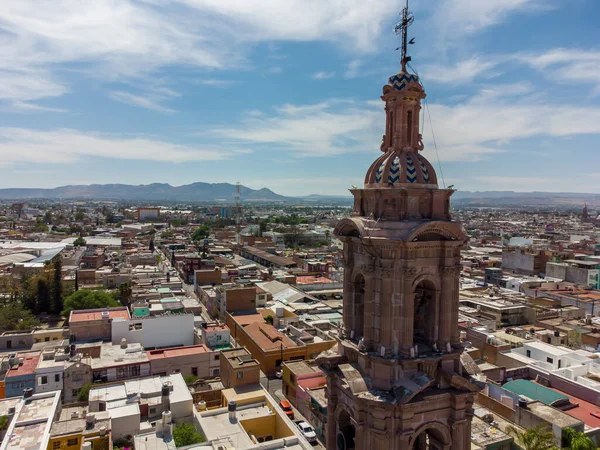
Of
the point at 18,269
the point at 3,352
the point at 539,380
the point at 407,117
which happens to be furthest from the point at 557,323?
the point at 18,269

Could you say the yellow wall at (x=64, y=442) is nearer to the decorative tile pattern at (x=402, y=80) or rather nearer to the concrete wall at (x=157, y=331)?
the concrete wall at (x=157, y=331)

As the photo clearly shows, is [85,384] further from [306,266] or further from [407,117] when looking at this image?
[306,266]

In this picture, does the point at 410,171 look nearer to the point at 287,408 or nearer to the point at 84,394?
the point at 287,408

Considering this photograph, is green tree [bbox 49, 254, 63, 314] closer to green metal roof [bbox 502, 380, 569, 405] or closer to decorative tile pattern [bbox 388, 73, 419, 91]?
green metal roof [bbox 502, 380, 569, 405]

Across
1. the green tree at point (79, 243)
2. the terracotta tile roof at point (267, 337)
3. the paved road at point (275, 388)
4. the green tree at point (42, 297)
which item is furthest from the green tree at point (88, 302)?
the green tree at point (79, 243)

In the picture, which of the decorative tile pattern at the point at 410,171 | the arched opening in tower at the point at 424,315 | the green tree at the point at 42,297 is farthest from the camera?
the green tree at the point at 42,297

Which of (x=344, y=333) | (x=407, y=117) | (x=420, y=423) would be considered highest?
(x=407, y=117)

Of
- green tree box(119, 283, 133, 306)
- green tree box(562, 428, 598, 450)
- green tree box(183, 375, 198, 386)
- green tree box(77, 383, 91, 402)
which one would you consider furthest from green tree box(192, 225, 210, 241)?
green tree box(562, 428, 598, 450)
